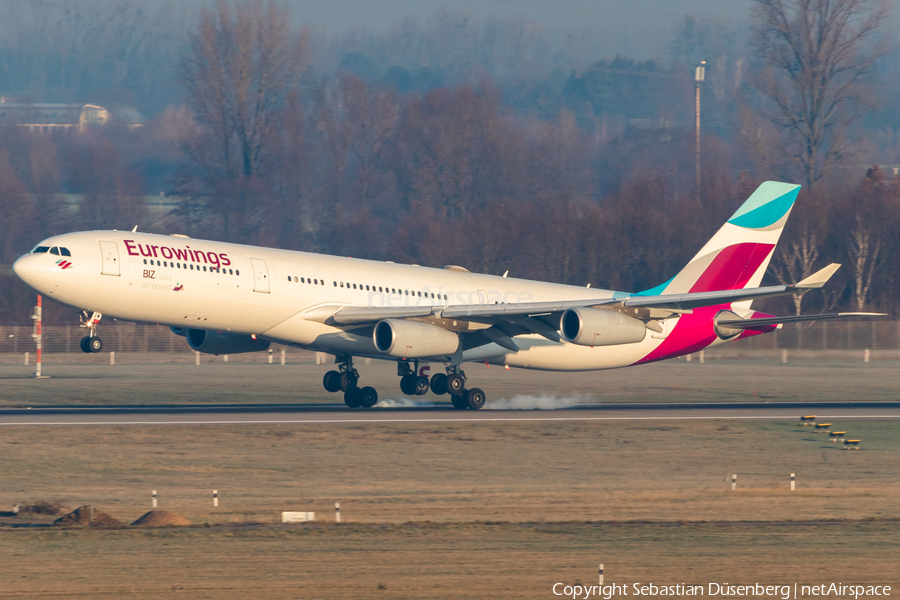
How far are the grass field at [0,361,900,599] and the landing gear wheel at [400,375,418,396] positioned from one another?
6.73 meters

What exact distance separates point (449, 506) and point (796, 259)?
211ft

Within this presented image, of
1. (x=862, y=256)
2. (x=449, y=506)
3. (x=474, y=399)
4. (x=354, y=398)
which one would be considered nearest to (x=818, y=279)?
(x=474, y=399)

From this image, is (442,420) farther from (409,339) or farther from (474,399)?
(474,399)

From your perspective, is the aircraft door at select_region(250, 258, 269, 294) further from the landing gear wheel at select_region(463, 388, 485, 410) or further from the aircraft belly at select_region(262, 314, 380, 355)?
the landing gear wheel at select_region(463, 388, 485, 410)

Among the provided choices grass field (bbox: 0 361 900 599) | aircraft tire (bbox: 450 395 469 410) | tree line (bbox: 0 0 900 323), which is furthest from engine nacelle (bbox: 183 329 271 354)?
tree line (bbox: 0 0 900 323)

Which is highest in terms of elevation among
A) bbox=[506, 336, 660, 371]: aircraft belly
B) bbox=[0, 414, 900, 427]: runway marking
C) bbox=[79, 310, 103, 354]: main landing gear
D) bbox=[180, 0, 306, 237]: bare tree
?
bbox=[180, 0, 306, 237]: bare tree

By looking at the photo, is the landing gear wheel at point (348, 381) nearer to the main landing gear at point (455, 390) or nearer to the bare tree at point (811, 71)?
the main landing gear at point (455, 390)

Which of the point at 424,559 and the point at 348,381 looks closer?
the point at 424,559

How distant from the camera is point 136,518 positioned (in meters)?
21.5

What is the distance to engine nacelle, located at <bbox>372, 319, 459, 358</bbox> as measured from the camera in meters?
36.8

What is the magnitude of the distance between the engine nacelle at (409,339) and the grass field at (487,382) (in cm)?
772

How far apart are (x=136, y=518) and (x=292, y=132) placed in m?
112

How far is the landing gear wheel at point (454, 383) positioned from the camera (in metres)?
40.2

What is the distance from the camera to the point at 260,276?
36.9 m
